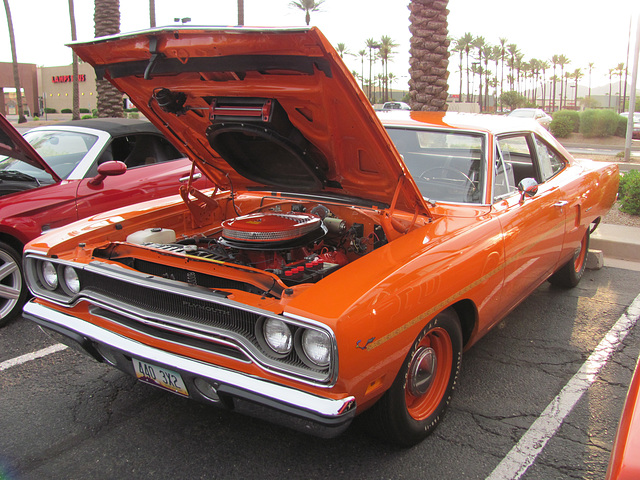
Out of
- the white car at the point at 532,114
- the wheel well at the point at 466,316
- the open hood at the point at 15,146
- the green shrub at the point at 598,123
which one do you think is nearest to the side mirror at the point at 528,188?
the wheel well at the point at 466,316

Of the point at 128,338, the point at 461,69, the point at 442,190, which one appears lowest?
the point at 128,338

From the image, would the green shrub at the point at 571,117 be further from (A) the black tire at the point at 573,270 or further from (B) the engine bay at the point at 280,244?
(B) the engine bay at the point at 280,244

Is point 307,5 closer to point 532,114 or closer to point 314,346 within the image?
point 532,114

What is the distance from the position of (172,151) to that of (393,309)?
4.22m

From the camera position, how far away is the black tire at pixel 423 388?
2400 mm

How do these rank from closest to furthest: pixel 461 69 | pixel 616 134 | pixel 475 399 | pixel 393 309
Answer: pixel 393 309 → pixel 475 399 → pixel 616 134 → pixel 461 69

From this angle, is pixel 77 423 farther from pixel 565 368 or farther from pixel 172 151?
pixel 172 151

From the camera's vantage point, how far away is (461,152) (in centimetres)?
354

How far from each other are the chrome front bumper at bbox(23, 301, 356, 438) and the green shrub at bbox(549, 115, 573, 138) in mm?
25287

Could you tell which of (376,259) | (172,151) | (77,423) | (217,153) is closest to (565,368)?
(376,259)

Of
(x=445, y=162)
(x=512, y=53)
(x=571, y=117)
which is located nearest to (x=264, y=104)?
(x=445, y=162)

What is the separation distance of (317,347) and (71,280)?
1609 mm

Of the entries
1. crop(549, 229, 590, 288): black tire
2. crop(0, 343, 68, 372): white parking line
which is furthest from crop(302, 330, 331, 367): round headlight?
crop(549, 229, 590, 288): black tire

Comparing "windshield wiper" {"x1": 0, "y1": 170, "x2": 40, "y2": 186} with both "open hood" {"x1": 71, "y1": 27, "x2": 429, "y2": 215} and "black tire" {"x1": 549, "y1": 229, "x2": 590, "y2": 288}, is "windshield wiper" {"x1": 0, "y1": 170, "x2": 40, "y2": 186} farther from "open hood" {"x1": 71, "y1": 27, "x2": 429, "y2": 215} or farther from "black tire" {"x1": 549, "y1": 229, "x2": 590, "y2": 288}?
"black tire" {"x1": 549, "y1": 229, "x2": 590, "y2": 288}
